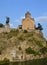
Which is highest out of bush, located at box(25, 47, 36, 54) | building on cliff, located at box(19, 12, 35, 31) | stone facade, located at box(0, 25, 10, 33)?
building on cliff, located at box(19, 12, 35, 31)

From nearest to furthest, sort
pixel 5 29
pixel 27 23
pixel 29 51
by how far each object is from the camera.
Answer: pixel 29 51 < pixel 5 29 < pixel 27 23

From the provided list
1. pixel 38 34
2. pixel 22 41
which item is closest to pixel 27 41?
pixel 22 41

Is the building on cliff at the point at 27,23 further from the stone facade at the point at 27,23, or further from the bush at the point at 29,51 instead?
the bush at the point at 29,51

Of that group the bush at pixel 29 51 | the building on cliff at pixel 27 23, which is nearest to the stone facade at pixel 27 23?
the building on cliff at pixel 27 23

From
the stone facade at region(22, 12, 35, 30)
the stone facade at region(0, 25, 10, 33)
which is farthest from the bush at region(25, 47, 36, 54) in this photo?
the stone facade at region(22, 12, 35, 30)

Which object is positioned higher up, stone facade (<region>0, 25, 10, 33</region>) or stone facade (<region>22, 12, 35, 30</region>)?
stone facade (<region>22, 12, 35, 30</region>)

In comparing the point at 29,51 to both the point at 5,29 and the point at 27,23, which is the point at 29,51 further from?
the point at 27,23

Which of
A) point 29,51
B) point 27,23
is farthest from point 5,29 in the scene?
point 29,51

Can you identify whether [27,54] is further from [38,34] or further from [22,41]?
[38,34]

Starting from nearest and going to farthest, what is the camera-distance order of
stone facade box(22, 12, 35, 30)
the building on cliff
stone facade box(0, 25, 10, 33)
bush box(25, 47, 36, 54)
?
bush box(25, 47, 36, 54) < stone facade box(0, 25, 10, 33) < the building on cliff < stone facade box(22, 12, 35, 30)

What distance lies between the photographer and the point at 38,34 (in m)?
179

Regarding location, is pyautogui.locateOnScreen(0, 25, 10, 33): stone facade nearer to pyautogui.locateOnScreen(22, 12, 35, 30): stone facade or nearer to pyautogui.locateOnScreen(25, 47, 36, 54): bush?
pyautogui.locateOnScreen(22, 12, 35, 30): stone facade

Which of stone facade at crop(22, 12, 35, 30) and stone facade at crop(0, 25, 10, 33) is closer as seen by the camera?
stone facade at crop(0, 25, 10, 33)

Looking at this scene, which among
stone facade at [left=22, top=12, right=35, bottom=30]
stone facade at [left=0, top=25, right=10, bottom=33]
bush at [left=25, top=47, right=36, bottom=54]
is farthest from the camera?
stone facade at [left=22, top=12, right=35, bottom=30]
